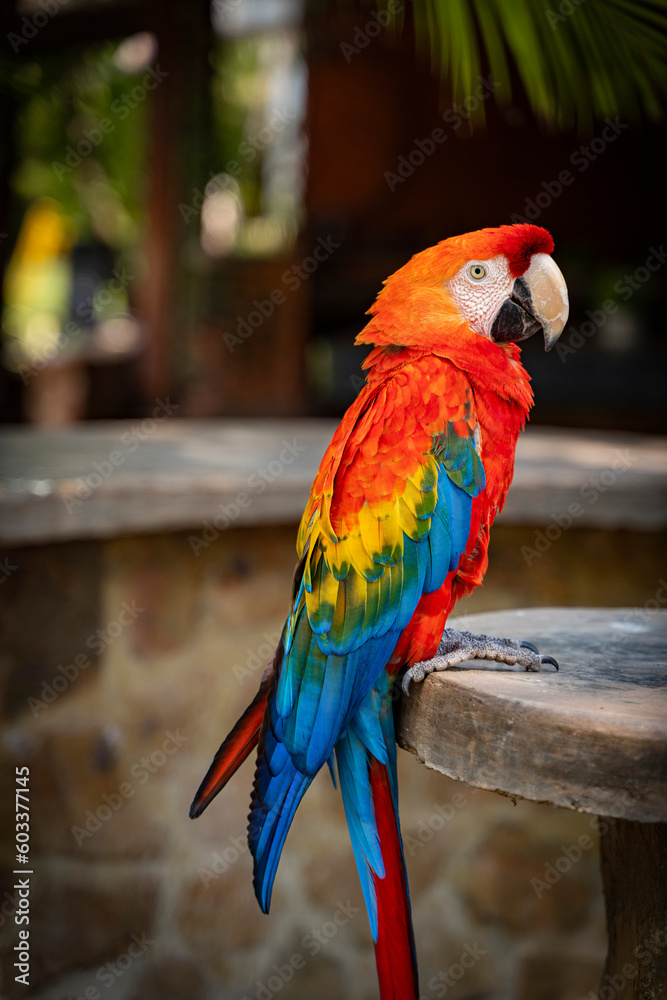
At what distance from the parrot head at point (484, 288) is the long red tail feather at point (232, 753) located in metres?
0.54

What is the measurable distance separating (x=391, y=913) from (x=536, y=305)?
813mm

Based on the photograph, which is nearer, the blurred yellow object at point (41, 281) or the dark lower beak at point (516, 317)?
the dark lower beak at point (516, 317)

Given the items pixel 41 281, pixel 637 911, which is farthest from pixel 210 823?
pixel 41 281

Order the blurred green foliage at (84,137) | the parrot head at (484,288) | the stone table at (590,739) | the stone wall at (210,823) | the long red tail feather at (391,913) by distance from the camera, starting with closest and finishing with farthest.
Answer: the stone table at (590,739)
the long red tail feather at (391,913)
the parrot head at (484,288)
the stone wall at (210,823)
the blurred green foliage at (84,137)

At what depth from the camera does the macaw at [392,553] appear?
112 cm

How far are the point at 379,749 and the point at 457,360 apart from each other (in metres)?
0.52

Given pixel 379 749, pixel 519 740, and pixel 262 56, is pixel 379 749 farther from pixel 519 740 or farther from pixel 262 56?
pixel 262 56

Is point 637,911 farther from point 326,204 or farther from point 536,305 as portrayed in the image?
point 326,204

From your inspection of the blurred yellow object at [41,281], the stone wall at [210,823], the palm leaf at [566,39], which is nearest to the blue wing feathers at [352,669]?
the palm leaf at [566,39]

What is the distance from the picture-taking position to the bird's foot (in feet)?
3.71

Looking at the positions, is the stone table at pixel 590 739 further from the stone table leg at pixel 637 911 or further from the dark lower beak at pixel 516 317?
the dark lower beak at pixel 516 317

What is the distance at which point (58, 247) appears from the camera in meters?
8.59

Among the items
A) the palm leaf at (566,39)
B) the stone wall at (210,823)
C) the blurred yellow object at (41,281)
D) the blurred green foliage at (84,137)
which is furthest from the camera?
the blurred yellow object at (41,281)

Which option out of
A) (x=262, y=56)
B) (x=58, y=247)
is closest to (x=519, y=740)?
(x=262, y=56)
